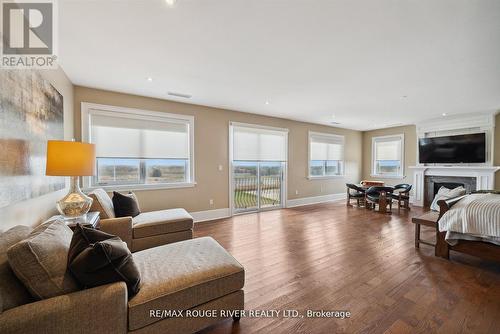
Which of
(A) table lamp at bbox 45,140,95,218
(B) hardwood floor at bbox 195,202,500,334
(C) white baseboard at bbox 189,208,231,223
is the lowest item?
(B) hardwood floor at bbox 195,202,500,334

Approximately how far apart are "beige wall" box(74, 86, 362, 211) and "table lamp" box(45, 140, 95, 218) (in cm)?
183

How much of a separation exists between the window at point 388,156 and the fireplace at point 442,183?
879 millimetres

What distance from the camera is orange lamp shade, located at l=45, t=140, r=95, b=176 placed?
1.76 m

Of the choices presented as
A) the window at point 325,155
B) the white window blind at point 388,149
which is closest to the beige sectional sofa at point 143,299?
the window at point 325,155

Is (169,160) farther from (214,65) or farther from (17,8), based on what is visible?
(17,8)

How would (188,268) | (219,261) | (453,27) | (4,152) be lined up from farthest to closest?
1. (453,27)
2. (219,261)
3. (188,268)
4. (4,152)

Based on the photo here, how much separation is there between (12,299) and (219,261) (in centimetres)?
111

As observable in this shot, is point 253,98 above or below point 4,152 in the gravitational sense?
above

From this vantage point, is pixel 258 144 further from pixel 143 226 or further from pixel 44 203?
pixel 44 203

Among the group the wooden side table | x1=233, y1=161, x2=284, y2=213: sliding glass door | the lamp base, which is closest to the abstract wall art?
the lamp base

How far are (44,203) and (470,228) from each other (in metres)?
4.76

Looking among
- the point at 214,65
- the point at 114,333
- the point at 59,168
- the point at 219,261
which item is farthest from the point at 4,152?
the point at 214,65

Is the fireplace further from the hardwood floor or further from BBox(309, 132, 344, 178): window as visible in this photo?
the hardwood floor

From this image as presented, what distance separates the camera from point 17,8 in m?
1.58
